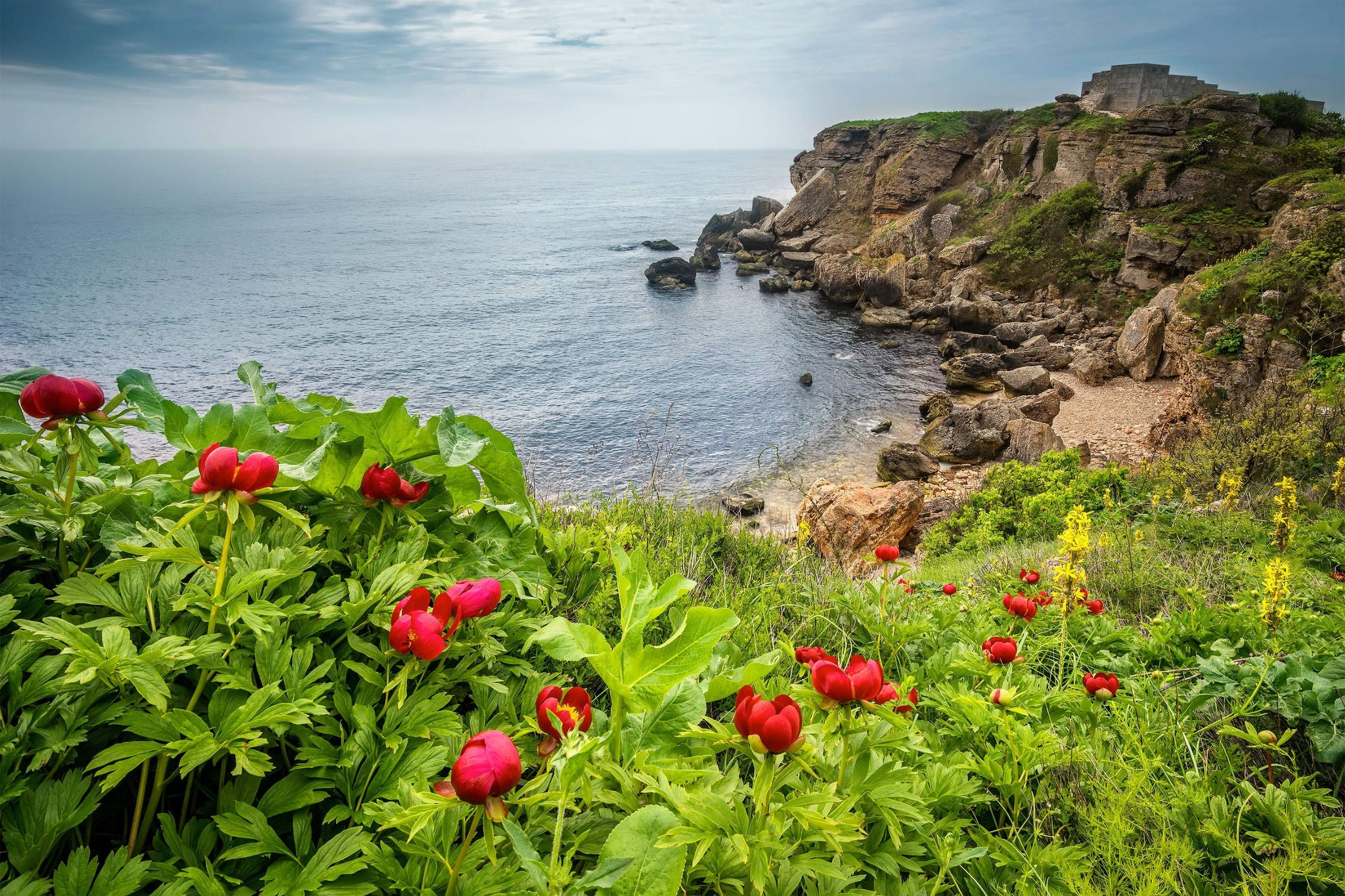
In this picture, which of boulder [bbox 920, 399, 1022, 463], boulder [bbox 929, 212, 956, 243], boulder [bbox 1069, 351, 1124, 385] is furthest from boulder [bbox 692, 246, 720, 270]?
boulder [bbox 920, 399, 1022, 463]

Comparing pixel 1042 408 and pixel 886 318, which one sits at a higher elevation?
pixel 886 318

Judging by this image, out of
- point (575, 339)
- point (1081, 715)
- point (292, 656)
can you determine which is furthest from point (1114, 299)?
point (292, 656)

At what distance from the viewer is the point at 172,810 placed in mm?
1105

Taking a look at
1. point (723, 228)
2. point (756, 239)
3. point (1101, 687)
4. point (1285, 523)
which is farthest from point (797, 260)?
point (1101, 687)

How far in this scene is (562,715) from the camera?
0.95 m

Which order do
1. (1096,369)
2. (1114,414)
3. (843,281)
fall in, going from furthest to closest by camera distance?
(843,281)
(1096,369)
(1114,414)

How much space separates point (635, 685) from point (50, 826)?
33.8 inches

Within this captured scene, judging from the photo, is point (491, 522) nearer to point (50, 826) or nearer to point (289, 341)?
point (50, 826)

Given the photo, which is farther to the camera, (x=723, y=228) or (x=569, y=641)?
(x=723, y=228)

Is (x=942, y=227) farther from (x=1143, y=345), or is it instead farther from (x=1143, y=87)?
(x=1143, y=345)

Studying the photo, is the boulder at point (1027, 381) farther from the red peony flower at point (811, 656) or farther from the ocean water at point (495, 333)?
the red peony flower at point (811, 656)

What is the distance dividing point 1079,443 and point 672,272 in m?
27.9

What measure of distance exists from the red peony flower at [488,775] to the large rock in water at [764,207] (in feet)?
160

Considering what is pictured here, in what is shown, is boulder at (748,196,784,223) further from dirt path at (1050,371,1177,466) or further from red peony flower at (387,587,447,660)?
red peony flower at (387,587,447,660)
